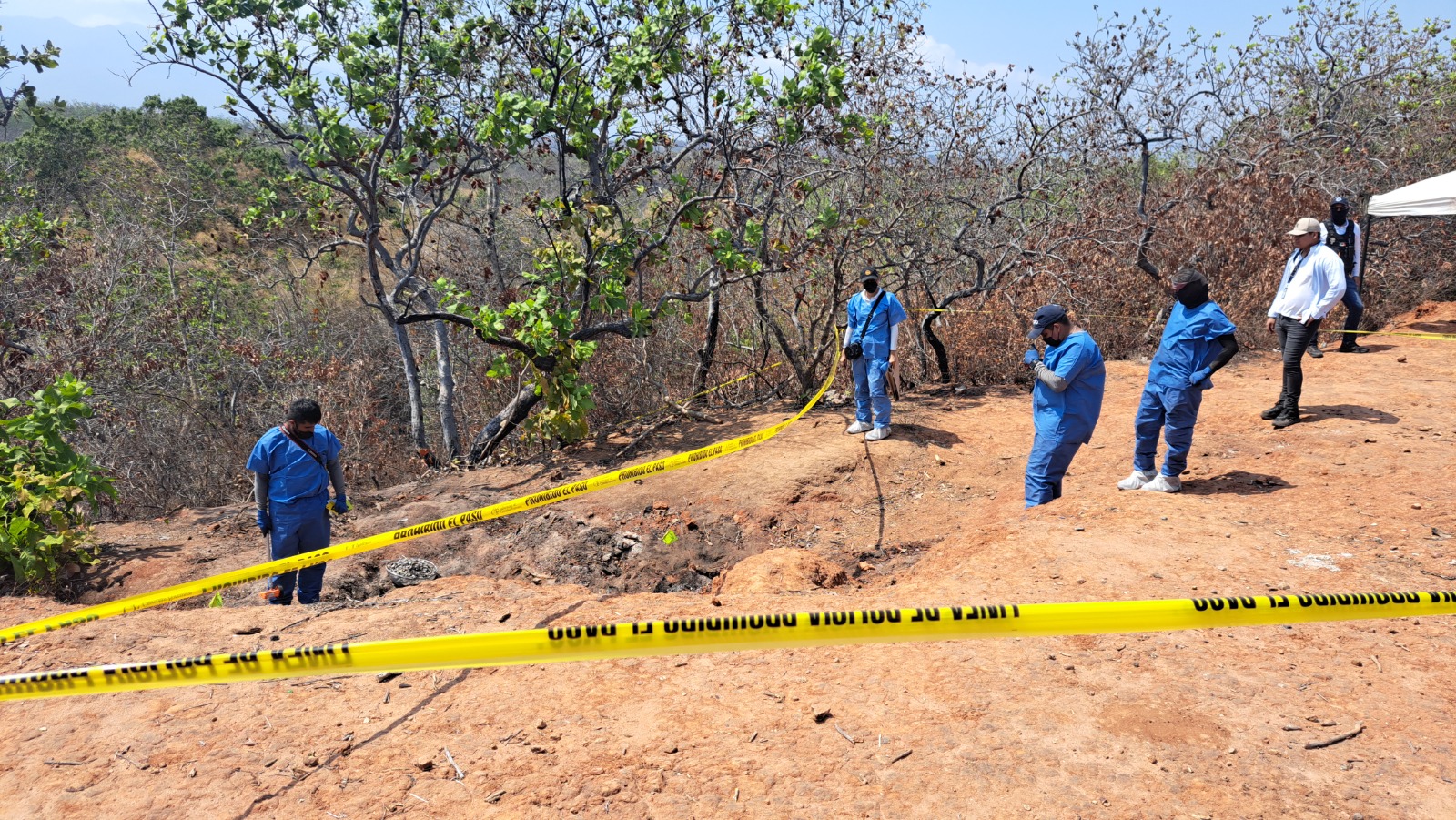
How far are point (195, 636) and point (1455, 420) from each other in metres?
9.88

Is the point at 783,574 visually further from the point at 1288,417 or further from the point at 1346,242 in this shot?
the point at 1346,242

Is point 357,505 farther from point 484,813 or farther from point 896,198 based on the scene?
point 896,198

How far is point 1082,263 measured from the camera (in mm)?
11648

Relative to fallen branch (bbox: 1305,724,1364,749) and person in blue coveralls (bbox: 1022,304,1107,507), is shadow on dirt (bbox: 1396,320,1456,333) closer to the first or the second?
person in blue coveralls (bbox: 1022,304,1107,507)

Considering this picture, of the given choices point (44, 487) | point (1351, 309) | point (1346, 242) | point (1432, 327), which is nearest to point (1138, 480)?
point (1351, 309)

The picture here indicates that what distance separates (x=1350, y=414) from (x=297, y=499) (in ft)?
29.4

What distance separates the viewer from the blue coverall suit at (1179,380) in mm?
5180

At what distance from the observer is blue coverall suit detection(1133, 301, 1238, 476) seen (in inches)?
204

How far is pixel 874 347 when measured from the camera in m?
7.51

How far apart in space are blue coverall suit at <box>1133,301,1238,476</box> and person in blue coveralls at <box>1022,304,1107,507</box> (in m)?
0.62

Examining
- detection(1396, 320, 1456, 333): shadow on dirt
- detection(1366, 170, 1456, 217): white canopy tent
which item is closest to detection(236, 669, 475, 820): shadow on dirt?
detection(1366, 170, 1456, 217): white canopy tent

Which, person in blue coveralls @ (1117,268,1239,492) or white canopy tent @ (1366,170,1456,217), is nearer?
person in blue coveralls @ (1117,268,1239,492)

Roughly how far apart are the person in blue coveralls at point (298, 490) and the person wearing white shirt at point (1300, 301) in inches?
311

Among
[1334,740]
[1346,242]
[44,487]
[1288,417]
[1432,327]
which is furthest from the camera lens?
[1432,327]
